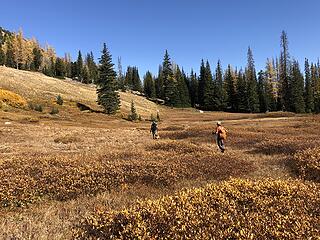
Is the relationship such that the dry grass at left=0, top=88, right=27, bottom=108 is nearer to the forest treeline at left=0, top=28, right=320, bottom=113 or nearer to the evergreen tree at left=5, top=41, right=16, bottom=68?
the forest treeline at left=0, top=28, right=320, bottom=113

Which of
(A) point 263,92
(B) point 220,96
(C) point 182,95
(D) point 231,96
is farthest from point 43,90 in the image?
Answer: (A) point 263,92

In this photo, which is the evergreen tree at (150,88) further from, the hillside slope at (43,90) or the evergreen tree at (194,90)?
the hillside slope at (43,90)

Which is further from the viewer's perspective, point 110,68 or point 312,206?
point 110,68

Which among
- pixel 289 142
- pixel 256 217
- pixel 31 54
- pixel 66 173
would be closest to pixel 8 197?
pixel 66 173

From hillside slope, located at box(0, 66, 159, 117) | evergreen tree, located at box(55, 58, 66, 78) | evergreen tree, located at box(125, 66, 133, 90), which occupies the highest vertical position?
evergreen tree, located at box(55, 58, 66, 78)

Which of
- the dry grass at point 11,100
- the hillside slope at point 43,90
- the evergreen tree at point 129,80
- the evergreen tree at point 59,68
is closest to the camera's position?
the dry grass at point 11,100

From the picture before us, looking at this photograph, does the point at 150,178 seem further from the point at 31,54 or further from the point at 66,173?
the point at 31,54

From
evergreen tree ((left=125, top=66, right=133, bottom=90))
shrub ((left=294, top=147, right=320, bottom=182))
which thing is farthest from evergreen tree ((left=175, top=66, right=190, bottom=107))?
shrub ((left=294, top=147, right=320, bottom=182))

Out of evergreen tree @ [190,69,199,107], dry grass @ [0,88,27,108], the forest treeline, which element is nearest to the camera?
dry grass @ [0,88,27,108]

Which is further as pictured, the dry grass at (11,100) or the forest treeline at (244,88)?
the forest treeline at (244,88)

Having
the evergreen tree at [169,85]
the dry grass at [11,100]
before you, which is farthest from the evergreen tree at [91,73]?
the dry grass at [11,100]

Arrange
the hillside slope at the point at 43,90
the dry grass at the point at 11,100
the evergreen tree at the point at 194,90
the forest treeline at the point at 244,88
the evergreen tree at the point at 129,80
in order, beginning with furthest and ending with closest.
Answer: the evergreen tree at the point at 129,80 < the evergreen tree at the point at 194,90 < the forest treeline at the point at 244,88 < the hillside slope at the point at 43,90 < the dry grass at the point at 11,100

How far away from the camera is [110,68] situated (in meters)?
79.4

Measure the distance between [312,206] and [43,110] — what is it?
66.2 m
